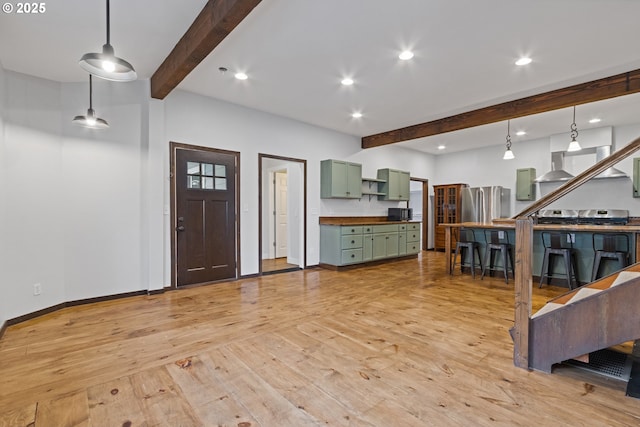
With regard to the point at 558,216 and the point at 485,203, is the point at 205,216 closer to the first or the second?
the point at 485,203

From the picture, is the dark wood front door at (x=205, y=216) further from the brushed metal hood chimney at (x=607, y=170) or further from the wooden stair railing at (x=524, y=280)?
the brushed metal hood chimney at (x=607, y=170)

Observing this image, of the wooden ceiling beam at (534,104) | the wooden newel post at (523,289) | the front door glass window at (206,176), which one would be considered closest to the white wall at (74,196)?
the front door glass window at (206,176)

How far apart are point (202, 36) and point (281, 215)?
494cm

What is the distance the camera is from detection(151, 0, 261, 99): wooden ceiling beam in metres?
2.28

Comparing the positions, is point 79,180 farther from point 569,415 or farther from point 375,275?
point 569,415

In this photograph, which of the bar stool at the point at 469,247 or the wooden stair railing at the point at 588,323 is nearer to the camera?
the wooden stair railing at the point at 588,323

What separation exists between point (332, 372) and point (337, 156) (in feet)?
16.1

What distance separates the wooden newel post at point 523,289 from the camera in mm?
2209

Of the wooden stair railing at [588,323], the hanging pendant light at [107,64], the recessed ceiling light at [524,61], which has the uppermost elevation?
the recessed ceiling light at [524,61]

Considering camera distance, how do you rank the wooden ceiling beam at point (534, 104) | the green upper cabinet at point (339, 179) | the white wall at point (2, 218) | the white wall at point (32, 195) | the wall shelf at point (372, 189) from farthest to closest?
the wall shelf at point (372, 189) < the green upper cabinet at point (339, 179) < the wooden ceiling beam at point (534, 104) < the white wall at point (32, 195) < the white wall at point (2, 218)

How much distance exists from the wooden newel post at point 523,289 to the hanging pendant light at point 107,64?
296cm

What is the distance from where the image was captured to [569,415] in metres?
1.71

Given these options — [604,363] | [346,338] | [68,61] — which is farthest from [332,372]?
[68,61]

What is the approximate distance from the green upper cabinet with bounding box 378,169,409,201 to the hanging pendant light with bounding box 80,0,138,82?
5.79 meters
